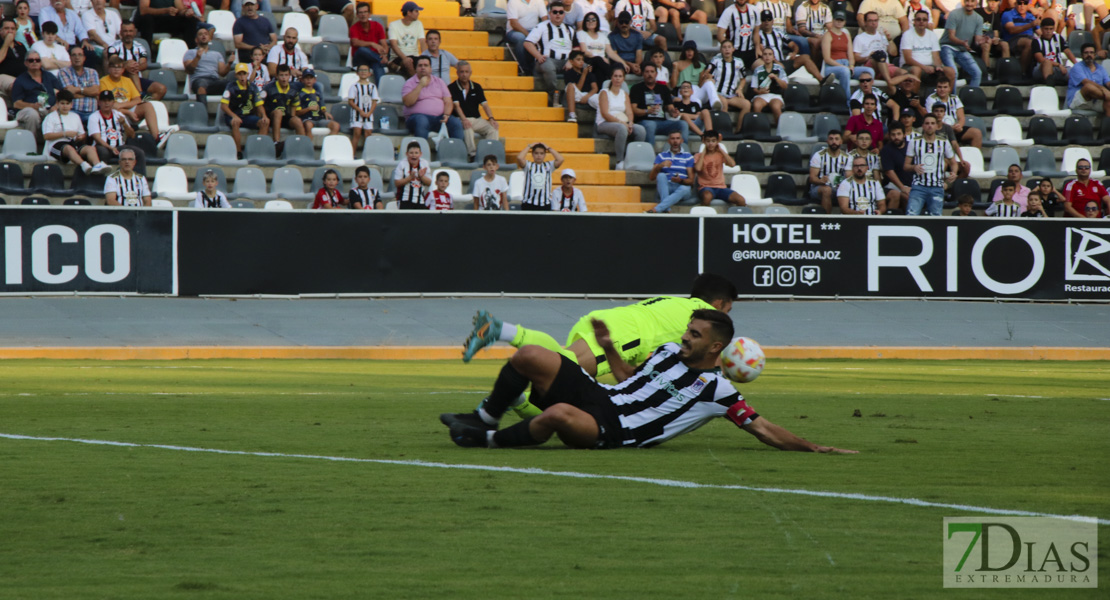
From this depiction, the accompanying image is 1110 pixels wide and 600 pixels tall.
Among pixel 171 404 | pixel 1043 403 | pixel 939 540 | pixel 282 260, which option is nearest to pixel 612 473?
pixel 939 540

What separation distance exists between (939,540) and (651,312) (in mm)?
4190

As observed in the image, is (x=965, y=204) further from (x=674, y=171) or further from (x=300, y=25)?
(x=300, y=25)

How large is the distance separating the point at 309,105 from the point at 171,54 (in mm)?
3040

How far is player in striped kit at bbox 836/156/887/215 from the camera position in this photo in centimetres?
2277

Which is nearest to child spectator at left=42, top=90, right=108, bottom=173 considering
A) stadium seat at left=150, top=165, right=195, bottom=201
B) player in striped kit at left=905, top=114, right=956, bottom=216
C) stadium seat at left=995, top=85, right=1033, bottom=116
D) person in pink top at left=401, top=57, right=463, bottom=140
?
stadium seat at left=150, top=165, right=195, bottom=201

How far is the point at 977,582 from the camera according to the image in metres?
5.46

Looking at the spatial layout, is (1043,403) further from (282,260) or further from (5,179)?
(5,179)

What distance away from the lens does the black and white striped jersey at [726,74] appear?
2589 cm

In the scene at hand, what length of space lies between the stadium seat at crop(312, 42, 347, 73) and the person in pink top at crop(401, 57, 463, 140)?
6.22 feet

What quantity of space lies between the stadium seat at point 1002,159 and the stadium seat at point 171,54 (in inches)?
623

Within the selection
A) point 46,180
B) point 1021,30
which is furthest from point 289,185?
point 1021,30

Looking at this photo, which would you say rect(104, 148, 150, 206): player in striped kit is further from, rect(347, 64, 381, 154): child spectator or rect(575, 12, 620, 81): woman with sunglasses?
→ rect(575, 12, 620, 81): woman with sunglasses

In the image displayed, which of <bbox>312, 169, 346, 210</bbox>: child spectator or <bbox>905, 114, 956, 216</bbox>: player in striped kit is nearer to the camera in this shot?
<bbox>312, 169, 346, 210</bbox>: child spectator
